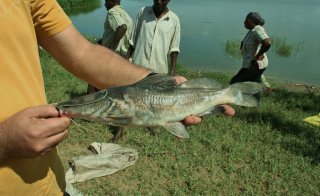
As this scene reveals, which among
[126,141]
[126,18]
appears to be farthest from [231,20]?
[126,141]

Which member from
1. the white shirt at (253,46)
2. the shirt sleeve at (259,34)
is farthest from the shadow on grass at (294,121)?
the shirt sleeve at (259,34)

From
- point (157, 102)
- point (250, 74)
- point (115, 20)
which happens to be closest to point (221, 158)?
point (115, 20)

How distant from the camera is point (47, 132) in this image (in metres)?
1.46

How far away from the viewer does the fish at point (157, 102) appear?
1.79 m

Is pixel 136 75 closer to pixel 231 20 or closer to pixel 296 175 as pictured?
pixel 296 175

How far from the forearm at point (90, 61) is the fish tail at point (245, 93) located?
0.53m

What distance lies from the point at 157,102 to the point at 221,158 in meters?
3.32

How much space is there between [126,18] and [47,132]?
5854 mm

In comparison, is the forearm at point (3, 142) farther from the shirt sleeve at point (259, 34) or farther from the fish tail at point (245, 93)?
the shirt sleeve at point (259, 34)

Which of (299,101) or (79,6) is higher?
(299,101)

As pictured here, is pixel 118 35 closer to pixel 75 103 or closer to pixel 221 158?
pixel 221 158

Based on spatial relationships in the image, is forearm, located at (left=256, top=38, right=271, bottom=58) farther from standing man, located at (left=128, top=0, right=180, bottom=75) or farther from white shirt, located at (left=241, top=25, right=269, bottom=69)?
standing man, located at (left=128, top=0, right=180, bottom=75)

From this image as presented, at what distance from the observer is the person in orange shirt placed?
58.0 inches

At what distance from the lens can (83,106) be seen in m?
1.73
